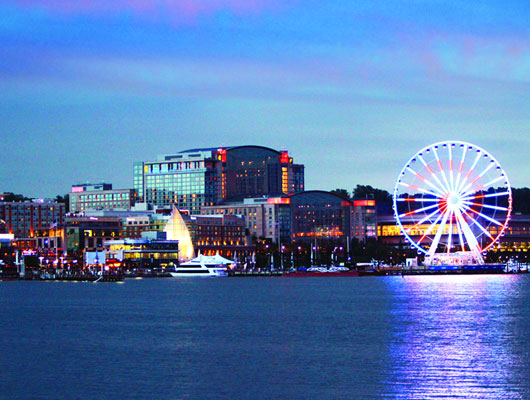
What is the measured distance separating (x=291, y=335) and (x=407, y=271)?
11023 cm

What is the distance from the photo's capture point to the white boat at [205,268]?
17525 centimetres

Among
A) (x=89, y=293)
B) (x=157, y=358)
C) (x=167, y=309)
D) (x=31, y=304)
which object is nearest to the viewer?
(x=157, y=358)

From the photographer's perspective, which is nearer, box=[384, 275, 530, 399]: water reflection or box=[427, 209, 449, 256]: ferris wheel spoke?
box=[384, 275, 530, 399]: water reflection

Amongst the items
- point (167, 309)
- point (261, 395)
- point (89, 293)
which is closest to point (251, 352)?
point (261, 395)

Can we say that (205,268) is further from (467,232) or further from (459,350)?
(459,350)

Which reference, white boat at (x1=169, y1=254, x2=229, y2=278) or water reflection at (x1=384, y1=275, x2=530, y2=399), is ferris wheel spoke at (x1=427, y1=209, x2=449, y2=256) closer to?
white boat at (x1=169, y1=254, x2=229, y2=278)

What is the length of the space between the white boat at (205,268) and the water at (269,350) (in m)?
84.8

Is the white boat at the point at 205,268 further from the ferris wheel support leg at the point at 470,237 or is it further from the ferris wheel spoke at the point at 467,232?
the ferris wheel spoke at the point at 467,232

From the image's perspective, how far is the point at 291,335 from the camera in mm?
59812

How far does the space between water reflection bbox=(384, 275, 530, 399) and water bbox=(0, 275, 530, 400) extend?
7 centimetres

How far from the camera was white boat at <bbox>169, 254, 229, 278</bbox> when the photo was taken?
175 meters

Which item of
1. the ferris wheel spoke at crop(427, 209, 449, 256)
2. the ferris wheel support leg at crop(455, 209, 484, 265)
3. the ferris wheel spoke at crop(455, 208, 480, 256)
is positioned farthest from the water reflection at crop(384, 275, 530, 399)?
the ferris wheel support leg at crop(455, 209, 484, 265)

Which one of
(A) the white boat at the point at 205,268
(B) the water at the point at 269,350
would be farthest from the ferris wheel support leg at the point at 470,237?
(B) the water at the point at 269,350

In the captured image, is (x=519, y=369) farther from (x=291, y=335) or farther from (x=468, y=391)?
(x=291, y=335)
